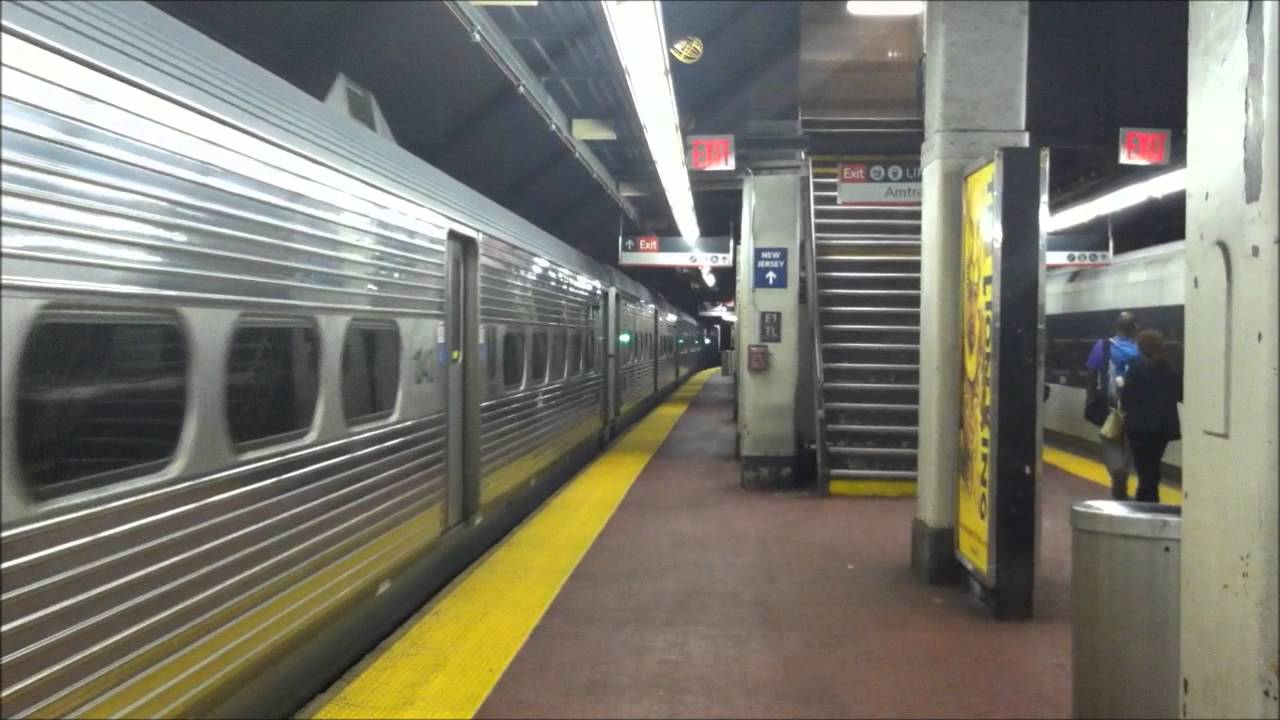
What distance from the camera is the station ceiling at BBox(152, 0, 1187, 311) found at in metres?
9.20

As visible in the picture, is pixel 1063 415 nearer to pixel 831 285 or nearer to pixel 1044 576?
pixel 831 285

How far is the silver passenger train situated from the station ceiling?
2.80 m

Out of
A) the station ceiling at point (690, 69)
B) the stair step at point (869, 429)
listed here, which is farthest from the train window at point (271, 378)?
the stair step at point (869, 429)

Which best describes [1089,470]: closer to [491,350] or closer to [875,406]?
[875,406]

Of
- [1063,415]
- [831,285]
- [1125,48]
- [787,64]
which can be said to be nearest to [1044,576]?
[831,285]

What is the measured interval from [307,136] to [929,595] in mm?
4664

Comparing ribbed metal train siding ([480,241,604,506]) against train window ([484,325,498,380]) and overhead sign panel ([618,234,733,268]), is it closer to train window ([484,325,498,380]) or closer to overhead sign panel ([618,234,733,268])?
train window ([484,325,498,380])

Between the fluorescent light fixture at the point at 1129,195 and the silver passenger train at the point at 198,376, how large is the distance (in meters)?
6.72

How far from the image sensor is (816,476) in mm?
11289

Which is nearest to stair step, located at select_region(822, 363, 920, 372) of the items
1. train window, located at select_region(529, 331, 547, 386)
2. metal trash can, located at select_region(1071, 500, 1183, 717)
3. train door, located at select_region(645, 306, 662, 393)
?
train window, located at select_region(529, 331, 547, 386)

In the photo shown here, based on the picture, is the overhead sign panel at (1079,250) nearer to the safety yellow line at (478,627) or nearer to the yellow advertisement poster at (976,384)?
the safety yellow line at (478,627)

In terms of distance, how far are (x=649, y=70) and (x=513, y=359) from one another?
9.07ft

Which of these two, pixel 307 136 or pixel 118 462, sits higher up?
pixel 307 136

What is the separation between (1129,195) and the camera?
36.0 ft
